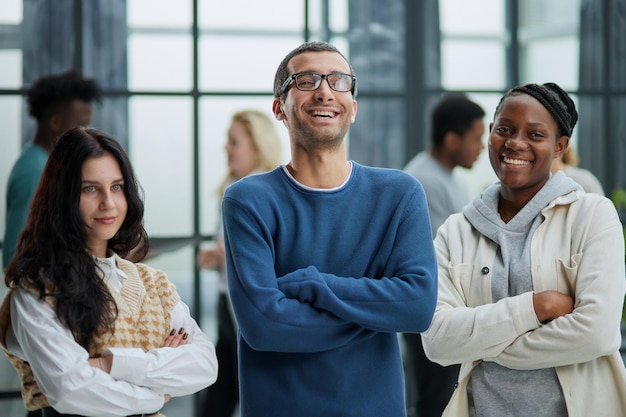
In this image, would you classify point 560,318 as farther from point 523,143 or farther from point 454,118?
point 454,118

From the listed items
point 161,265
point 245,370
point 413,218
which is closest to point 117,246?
point 245,370

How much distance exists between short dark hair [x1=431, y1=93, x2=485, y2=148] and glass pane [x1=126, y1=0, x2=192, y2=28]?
1255mm

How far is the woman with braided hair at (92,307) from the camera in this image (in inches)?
68.8

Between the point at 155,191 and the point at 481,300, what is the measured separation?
2.43 metres

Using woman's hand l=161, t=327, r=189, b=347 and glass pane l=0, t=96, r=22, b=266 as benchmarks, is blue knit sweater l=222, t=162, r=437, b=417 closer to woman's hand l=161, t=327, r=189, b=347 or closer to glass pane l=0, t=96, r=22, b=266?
woman's hand l=161, t=327, r=189, b=347

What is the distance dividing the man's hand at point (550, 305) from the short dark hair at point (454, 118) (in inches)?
71.4

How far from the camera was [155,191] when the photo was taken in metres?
4.22

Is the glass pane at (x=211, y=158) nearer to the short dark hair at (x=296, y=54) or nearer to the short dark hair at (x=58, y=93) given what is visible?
the short dark hair at (x=58, y=93)

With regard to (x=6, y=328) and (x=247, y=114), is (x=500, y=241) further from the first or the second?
(x=247, y=114)

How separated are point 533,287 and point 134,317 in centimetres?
85

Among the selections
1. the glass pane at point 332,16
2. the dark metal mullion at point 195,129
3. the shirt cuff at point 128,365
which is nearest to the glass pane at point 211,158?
the dark metal mullion at point 195,129

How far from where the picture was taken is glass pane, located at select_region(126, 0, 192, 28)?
4160mm

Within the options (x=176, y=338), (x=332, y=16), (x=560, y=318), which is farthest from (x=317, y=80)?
(x=332, y=16)

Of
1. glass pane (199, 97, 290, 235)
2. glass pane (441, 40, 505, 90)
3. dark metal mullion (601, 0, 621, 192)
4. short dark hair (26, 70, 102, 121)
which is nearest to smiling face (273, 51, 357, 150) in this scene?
short dark hair (26, 70, 102, 121)
